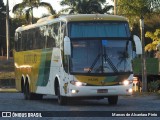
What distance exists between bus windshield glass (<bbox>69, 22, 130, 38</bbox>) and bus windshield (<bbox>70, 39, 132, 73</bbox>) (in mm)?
302

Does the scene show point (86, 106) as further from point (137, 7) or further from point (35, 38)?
point (137, 7)

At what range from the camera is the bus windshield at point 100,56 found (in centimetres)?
2273

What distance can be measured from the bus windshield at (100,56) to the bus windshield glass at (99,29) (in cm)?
30

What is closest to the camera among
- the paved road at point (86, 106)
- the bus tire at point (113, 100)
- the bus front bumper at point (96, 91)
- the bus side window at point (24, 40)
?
the paved road at point (86, 106)

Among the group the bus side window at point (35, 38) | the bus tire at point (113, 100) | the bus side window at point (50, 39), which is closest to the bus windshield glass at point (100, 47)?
the bus tire at point (113, 100)

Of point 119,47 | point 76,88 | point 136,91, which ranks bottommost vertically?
point 136,91

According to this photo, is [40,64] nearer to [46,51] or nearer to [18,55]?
[46,51]

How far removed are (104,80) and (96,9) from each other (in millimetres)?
54628

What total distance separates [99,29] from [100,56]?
3.84 ft

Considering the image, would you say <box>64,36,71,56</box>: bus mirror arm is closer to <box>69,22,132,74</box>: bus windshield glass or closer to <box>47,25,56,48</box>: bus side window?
<box>69,22,132,74</box>: bus windshield glass

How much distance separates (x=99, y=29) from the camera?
23422 millimetres

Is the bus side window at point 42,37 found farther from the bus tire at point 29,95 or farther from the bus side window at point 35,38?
the bus tire at point 29,95

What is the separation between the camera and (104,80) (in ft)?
74.4

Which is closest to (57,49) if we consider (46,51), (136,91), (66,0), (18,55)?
(46,51)
